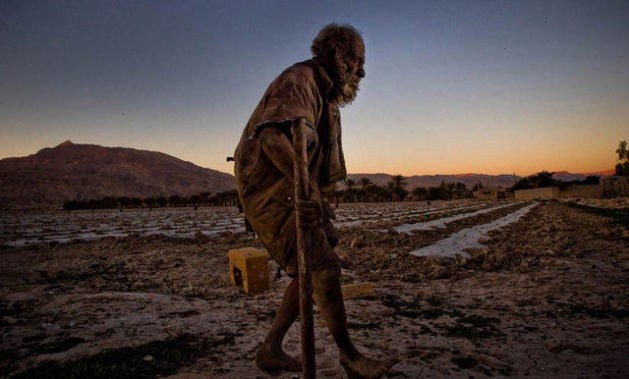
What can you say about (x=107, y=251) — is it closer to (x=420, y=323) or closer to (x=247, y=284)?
(x=247, y=284)

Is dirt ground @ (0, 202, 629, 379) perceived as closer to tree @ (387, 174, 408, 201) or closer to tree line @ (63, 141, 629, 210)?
tree line @ (63, 141, 629, 210)

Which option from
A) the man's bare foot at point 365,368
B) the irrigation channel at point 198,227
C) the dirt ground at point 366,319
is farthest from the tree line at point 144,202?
the man's bare foot at point 365,368

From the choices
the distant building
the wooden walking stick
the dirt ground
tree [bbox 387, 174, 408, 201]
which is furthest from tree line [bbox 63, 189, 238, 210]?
the distant building

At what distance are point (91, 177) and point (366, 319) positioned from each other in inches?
5162

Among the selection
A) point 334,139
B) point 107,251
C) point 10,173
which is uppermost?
point 10,173

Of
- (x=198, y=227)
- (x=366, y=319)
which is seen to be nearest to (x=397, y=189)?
(x=198, y=227)

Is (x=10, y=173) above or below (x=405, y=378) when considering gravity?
above

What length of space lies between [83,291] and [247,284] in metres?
1.85

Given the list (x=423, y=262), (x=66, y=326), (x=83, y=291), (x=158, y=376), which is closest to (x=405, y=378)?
(x=158, y=376)

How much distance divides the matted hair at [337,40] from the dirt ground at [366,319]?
1.74 metres

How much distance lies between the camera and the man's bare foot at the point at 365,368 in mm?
1396

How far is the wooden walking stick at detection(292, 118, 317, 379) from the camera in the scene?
3.98 feet

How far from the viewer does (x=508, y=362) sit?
1.69 m

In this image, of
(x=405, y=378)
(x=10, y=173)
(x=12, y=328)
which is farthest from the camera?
(x=10, y=173)
